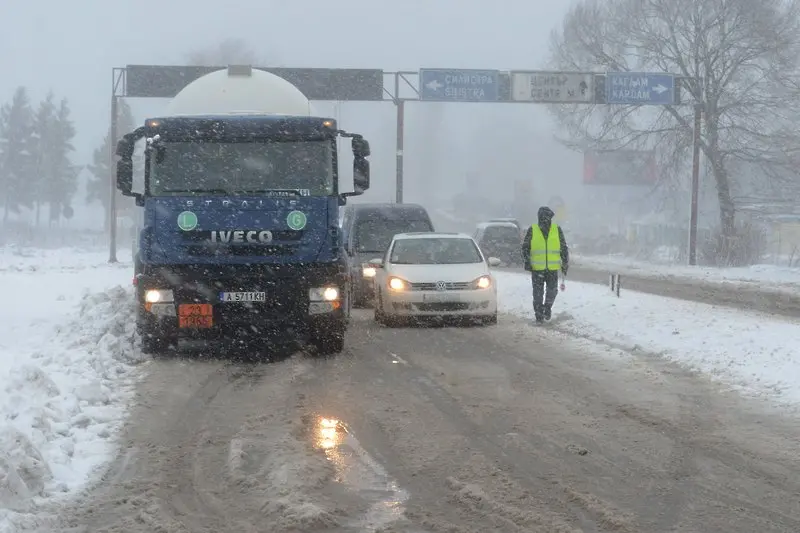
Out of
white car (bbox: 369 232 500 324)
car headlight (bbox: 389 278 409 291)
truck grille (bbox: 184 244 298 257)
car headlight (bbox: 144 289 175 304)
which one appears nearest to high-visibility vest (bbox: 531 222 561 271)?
white car (bbox: 369 232 500 324)

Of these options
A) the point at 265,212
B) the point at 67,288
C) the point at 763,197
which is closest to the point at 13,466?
the point at 265,212

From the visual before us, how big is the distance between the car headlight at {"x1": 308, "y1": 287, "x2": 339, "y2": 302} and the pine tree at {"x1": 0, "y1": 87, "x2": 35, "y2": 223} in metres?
107

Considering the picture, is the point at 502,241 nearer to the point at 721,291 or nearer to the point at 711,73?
the point at 711,73

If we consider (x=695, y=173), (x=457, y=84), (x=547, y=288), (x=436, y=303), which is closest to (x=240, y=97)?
(x=436, y=303)

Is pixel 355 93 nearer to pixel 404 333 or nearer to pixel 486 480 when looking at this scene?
pixel 404 333

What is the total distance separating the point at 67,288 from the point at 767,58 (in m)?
25.7

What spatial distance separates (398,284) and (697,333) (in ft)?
14.8

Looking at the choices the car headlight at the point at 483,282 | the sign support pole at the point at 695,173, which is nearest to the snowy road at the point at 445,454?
the car headlight at the point at 483,282

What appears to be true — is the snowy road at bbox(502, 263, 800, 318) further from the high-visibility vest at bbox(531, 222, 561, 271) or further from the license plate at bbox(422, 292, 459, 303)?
the license plate at bbox(422, 292, 459, 303)

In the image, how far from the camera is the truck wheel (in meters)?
12.2

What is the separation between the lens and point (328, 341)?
40.6ft

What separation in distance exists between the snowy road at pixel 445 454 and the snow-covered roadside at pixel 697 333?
0.56 m

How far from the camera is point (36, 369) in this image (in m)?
8.61

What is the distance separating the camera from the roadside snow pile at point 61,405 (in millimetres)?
5973
